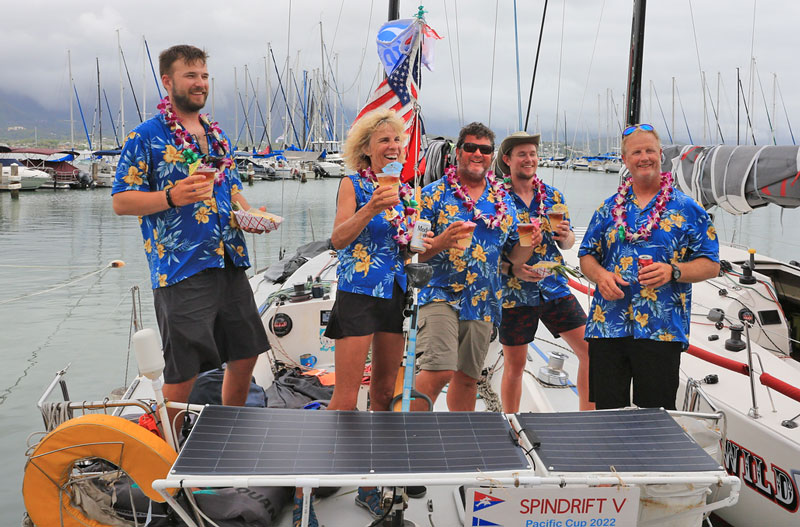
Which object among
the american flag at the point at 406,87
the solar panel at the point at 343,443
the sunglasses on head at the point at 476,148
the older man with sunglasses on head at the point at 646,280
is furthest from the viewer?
the american flag at the point at 406,87

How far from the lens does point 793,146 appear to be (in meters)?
3.89

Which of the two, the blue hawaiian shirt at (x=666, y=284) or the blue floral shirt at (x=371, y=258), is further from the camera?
the blue hawaiian shirt at (x=666, y=284)

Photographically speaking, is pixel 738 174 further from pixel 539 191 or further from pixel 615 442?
pixel 615 442

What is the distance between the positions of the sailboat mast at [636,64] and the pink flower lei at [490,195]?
142 inches

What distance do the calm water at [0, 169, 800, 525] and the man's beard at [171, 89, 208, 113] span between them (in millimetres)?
2169

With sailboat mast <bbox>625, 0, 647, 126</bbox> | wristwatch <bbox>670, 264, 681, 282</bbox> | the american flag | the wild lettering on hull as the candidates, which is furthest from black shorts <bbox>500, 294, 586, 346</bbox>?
sailboat mast <bbox>625, 0, 647, 126</bbox>

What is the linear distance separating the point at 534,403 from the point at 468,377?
0.86m

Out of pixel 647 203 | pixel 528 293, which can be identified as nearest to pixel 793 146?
pixel 647 203

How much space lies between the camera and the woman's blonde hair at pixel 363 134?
2367mm

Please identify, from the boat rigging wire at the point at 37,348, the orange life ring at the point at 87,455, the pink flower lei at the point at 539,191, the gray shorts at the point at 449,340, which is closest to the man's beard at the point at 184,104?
the orange life ring at the point at 87,455

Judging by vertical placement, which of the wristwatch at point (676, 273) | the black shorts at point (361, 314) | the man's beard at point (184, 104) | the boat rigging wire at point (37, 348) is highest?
the man's beard at point (184, 104)

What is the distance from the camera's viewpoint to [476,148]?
2752mm

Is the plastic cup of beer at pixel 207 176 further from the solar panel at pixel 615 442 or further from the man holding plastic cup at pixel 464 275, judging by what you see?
the solar panel at pixel 615 442

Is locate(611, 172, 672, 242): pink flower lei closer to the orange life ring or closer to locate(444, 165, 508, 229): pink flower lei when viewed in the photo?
locate(444, 165, 508, 229): pink flower lei
